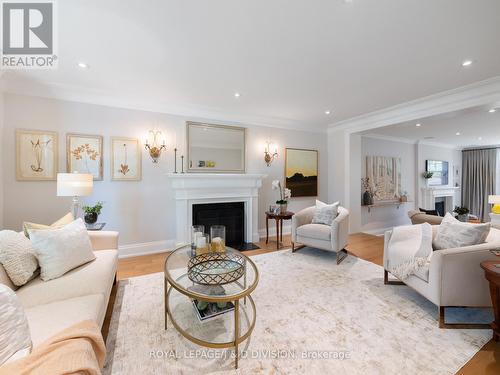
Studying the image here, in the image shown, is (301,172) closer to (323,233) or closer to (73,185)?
(323,233)

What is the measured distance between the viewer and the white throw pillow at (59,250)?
1695 mm

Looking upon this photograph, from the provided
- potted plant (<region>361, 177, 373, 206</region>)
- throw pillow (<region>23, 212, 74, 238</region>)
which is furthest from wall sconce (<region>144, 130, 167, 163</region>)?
potted plant (<region>361, 177, 373, 206</region>)

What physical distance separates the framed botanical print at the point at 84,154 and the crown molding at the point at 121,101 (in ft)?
1.74

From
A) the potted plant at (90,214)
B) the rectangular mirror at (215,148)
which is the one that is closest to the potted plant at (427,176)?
the rectangular mirror at (215,148)

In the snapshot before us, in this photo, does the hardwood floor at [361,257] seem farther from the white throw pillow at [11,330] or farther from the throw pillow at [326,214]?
the white throw pillow at [11,330]

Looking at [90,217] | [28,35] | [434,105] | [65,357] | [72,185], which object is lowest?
[65,357]

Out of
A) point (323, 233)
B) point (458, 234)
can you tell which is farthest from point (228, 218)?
point (458, 234)

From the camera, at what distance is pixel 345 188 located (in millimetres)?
4844

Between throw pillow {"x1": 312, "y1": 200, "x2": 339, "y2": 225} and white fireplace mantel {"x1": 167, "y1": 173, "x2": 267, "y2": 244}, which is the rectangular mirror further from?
throw pillow {"x1": 312, "y1": 200, "x2": 339, "y2": 225}

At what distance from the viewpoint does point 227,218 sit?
13.4 ft

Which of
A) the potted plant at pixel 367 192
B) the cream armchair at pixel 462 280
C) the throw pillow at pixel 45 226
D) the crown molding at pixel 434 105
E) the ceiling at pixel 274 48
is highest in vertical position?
the ceiling at pixel 274 48

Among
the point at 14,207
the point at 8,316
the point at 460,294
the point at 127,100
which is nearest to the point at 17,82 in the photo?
the point at 127,100

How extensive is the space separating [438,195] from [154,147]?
801 cm

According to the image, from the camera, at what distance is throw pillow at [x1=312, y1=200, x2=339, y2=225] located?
346cm
